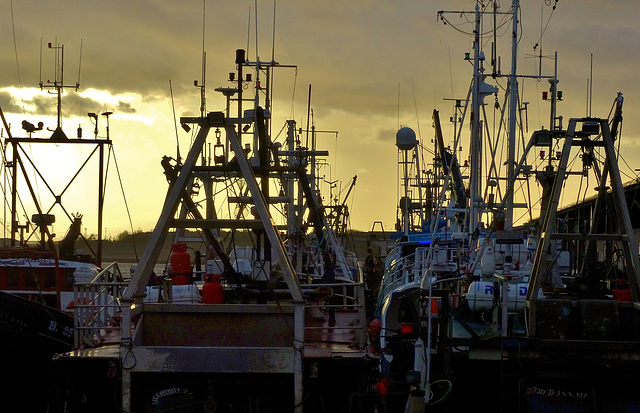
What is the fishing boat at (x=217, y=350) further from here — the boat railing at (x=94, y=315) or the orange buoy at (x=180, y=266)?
the orange buoy at (x=180, y=266)

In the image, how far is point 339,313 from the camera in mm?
17578

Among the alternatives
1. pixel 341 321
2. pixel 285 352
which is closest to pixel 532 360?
pixel 341 321

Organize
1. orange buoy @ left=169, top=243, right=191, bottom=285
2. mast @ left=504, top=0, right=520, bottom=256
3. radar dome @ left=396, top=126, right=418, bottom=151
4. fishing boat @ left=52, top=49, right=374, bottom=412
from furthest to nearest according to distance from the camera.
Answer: mast @ left=504, top=0, right=520, bottom=256, radar dome @ left=396, top=126, right=418, bottom=151, orange buoy @ left=169, top=243, right=191, bottom=285, fishing boat @ left=52, top=49, right=374, bottom=412

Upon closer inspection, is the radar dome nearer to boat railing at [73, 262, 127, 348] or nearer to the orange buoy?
the orange buoy

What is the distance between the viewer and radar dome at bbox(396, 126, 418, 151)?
22.8 m

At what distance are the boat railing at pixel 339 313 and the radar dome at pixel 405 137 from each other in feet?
17.4

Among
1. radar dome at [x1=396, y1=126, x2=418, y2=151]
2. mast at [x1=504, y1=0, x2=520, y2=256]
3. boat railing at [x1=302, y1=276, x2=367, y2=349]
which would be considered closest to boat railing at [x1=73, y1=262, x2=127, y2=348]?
boat railing at [x1=302, y1=276, x2=367, y2=349]

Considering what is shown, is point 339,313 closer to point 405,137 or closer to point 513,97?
point 405,137

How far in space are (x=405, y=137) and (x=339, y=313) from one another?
672cm

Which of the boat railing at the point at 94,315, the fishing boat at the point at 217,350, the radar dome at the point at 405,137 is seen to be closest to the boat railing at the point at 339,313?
the fishing boat at the point at 217,350

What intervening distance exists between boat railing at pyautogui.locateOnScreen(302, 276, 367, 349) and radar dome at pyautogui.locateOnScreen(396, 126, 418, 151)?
17.4 ft

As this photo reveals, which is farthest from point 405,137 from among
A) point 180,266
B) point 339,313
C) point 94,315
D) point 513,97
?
point 94,315

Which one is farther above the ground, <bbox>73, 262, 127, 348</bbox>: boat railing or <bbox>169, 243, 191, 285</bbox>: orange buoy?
<bbox>169, 243, 191, 285</bbox>: orange buoy

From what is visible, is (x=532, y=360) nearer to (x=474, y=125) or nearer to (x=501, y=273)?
(x=501, y=273)
